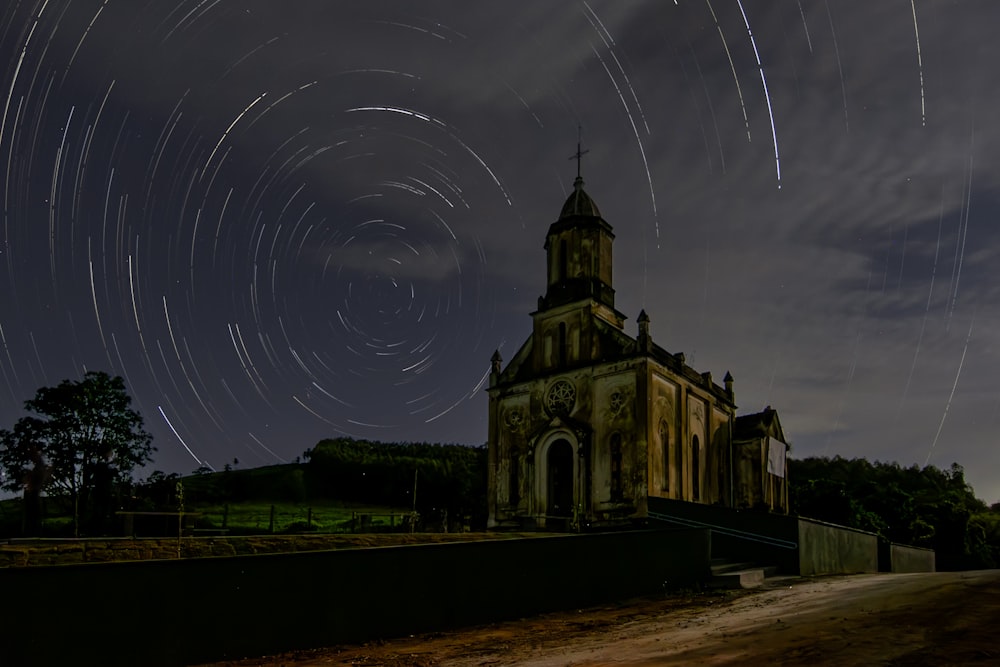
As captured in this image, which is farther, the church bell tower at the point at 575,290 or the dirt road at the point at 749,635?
the church bell tower at the point at 575,290

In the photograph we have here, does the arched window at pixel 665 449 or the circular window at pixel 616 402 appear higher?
the circular window at pixel 616 402

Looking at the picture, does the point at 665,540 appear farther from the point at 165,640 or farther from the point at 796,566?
the point at 165,640

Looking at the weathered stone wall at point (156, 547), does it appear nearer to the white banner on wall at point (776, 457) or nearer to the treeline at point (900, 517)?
the white banner on wall at point (776, 457)

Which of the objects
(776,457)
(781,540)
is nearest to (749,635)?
(781,540)

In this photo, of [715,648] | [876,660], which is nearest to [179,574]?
[715,648]

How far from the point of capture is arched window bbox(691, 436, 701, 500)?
30712 millimetres

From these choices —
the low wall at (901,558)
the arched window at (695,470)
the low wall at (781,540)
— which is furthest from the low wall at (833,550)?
the arched window at (695,470)

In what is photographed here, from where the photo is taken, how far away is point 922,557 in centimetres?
3053

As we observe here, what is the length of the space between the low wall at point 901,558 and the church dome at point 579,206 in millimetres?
17374

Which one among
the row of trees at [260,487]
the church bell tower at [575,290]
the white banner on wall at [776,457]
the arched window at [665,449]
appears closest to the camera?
the arched window at [665,449]

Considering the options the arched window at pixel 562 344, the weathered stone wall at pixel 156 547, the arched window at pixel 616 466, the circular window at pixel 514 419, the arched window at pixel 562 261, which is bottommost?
the weathered stone wall at pixel 156 547

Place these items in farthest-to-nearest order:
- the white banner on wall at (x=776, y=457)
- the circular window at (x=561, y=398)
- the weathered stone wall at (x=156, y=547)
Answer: the white banner on wall at (x=776, y=457)
the circular window at (x=561, y=398)
the weathered stone wall at (x=156, y=547)

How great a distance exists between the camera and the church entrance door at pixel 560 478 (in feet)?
101

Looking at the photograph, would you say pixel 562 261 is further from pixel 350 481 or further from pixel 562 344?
pixel 350 481
